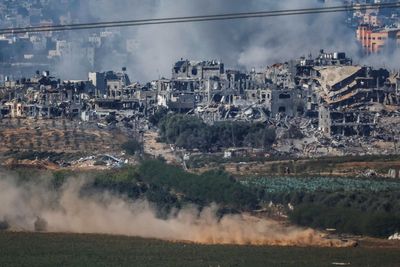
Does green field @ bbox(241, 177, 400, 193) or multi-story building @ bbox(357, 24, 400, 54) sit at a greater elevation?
multi-story building @ bbox(357, 24, 400, 54)

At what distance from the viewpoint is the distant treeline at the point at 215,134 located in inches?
2140

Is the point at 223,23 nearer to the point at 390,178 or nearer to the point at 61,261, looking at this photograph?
the point at 390,178

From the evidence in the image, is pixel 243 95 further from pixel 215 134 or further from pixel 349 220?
pixel 349 220

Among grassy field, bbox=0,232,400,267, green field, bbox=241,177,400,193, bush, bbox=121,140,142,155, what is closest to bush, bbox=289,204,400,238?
grassy field, bbox=0,232,400,267

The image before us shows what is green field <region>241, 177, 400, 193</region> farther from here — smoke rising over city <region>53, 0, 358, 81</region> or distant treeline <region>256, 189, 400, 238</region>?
smoke rising over city <region>53, 0, 358, 81</region>

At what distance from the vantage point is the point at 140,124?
60.0m

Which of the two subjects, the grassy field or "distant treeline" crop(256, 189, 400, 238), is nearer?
the grassy field

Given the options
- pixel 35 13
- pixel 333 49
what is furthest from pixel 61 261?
pixel 35 13

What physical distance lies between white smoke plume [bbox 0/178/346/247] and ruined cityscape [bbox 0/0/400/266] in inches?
1.8

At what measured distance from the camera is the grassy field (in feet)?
103

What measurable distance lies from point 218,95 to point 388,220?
103 ft

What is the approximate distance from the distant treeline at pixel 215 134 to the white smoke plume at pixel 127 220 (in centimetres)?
1544

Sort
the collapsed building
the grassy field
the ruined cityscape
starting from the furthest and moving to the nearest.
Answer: the collapsed building → the ruined cityscape → the grassy field

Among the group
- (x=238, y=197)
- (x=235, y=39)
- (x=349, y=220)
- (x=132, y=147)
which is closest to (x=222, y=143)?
(x=132, y=147)
